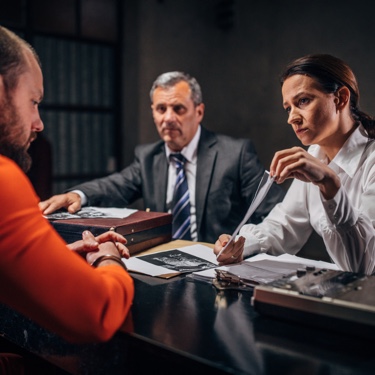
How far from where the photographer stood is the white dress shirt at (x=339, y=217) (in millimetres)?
1597

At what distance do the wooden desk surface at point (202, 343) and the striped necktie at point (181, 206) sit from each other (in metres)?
1.33

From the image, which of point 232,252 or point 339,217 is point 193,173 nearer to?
point 232,252

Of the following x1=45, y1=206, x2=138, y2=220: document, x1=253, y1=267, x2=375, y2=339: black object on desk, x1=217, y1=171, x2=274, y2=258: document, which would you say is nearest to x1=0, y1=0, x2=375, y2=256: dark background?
x1=45, y1=206, x2=138, y2=220: document

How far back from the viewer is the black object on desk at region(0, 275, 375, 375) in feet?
2.96

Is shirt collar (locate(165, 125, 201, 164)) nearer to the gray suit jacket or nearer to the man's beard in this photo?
the gray suit jacket

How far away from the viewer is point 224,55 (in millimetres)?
5203

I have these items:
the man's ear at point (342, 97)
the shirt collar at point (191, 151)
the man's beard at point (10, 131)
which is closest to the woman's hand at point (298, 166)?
the man's ear at point (342, 97)

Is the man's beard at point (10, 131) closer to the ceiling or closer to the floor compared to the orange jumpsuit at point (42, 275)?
closer to the ceiling

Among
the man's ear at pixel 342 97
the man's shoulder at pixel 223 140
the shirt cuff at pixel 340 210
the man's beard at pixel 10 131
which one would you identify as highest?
the man's ear at pixel 342 97

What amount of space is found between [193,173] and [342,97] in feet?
3.78

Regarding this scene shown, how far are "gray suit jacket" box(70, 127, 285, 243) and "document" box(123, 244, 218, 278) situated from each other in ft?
2.86

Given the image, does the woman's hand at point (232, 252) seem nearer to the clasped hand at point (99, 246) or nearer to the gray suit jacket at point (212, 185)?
the clasped hand at point (99, 246)

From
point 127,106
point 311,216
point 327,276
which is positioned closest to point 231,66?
point 127,106

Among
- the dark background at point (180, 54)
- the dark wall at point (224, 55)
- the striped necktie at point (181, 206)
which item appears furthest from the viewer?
the dark wall at point (224, 55)
